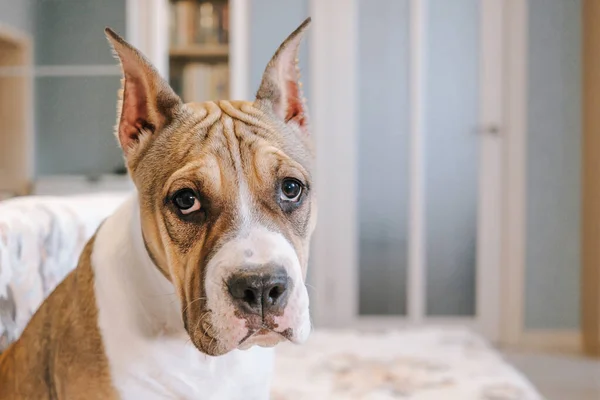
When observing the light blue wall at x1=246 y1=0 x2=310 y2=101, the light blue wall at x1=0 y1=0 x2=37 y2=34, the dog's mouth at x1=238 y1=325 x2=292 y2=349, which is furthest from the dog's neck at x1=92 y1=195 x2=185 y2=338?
the light blue wall at x1=246 y1=0 x2=310 y2=101

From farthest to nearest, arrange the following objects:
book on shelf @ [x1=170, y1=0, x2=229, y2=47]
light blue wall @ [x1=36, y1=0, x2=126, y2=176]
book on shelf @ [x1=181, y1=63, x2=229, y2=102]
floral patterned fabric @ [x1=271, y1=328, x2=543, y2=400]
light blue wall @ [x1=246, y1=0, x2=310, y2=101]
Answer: light blue wall @ [x1=246, y1=0, x2=310, y2=101], book on shelf @ [x1=170, y1=0, x2=229, y2=47], book on shelf @ [x1=181, y1=63, x2=229, y2=102], light blue wall @ [x1=36, y1=0, x2=126, y2=176], floral patterned fabric @ [x1=271, y1=328, x2=543, y2=400]

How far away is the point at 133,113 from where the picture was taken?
743 millimetres

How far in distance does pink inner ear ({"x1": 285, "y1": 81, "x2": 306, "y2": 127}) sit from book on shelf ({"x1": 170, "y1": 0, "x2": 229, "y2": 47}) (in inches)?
65.3

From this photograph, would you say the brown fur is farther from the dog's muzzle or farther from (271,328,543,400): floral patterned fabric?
(271,328,543,400): floral patterned fabric

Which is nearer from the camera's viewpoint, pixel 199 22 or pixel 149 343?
pixel 149 343

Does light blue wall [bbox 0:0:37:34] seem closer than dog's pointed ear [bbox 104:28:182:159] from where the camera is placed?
No

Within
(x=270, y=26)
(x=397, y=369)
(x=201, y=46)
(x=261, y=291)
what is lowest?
(x=397, y=369)

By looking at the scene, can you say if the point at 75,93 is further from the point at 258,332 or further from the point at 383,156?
the point at 258,332

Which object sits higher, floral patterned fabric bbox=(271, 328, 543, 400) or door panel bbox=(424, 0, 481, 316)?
door panel bbox=(424, 0, 481, 316)

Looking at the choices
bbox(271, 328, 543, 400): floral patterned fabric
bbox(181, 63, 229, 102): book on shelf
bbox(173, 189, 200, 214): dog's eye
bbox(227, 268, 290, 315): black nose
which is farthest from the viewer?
bbox(181, 63, 229, 102): book on shelf

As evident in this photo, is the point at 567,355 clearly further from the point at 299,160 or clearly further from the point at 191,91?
the point at 299,160

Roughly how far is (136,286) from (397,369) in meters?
0.92

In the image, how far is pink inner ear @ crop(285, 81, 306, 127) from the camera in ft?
2.49

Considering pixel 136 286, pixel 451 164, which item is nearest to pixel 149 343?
pixel 136 286
